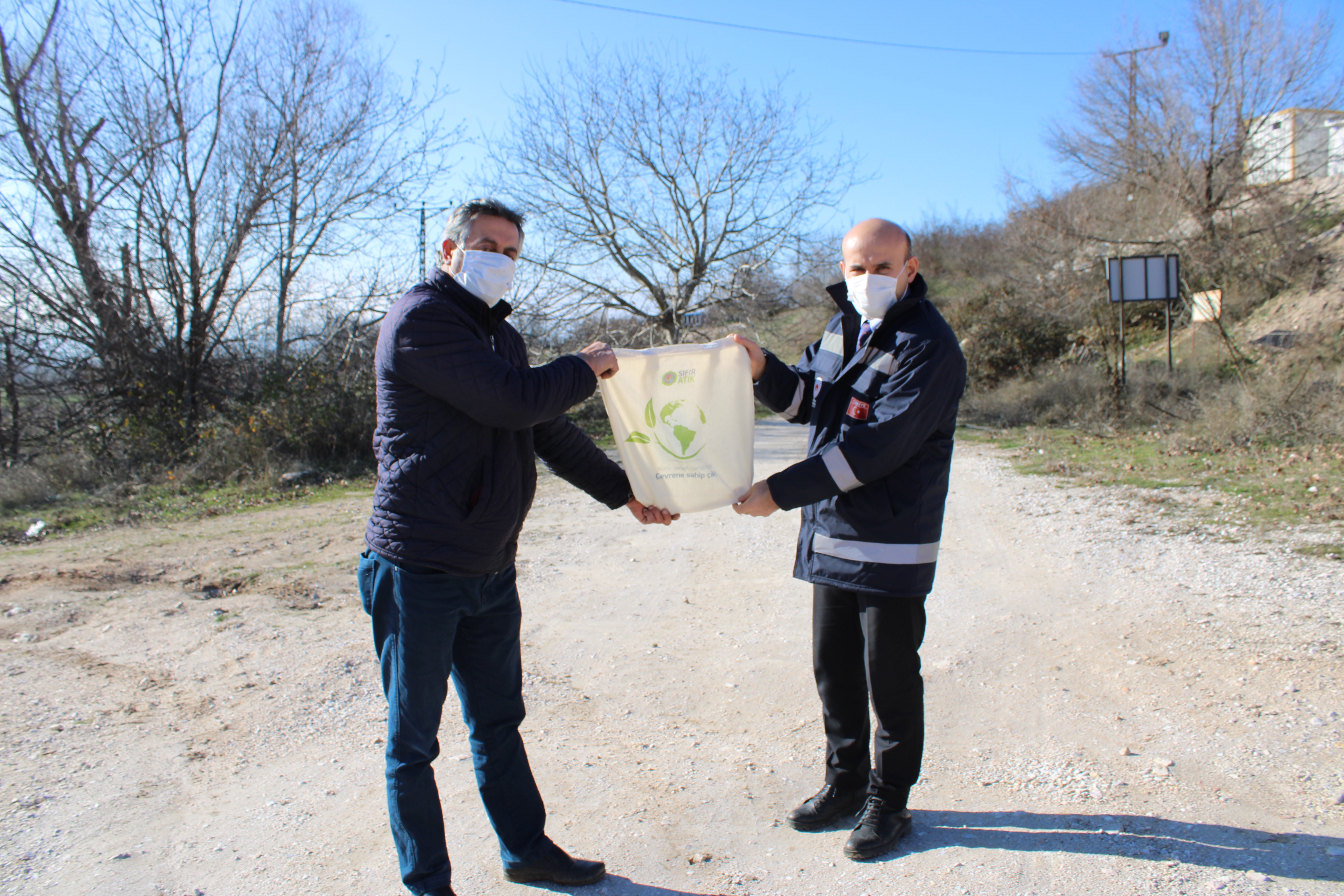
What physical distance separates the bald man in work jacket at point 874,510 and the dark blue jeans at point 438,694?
98 cm

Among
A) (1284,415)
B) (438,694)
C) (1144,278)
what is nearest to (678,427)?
(438,694)

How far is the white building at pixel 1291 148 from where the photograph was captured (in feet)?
60.8

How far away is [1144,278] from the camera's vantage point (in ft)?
52.4

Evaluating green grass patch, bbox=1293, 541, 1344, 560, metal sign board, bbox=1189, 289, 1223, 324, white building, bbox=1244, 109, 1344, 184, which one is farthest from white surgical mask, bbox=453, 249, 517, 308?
white building, bbox=1244, 109, 1344, 184

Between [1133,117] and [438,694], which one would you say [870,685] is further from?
[1133,117]

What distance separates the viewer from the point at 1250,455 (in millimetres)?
10586

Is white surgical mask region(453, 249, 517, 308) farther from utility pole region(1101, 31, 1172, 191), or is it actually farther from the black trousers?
utility pole region(1101, 31, 1172, 191)

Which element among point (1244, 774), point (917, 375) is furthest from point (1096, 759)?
point (917, 375)

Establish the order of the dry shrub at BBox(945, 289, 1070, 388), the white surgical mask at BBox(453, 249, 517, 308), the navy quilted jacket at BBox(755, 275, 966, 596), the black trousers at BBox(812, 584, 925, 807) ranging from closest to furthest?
the white surgical mask at BBox(453, 249, 517, 308) < the navy quilted jacket at BBox(755, 275, 966, 596) < the black trousers at BBox(812, 584, 925, 807) < the dry shrub at BBox(945, 289, 1070, 388)

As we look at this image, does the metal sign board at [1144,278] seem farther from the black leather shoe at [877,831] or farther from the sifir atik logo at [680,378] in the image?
the black leather shoe at [877,831]

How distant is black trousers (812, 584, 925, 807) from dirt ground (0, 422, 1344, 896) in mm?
239

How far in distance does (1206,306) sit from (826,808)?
19.8 meters

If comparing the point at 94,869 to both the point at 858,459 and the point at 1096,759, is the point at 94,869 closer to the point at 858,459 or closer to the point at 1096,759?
the point at 858,459

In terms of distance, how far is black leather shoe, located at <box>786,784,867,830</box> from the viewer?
307 centimetres
